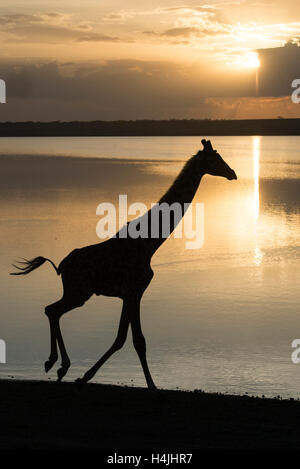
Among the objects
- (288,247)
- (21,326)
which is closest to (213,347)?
(21,326)

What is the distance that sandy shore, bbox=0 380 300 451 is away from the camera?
29.3ft

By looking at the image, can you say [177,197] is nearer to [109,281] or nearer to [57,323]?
[109,281]

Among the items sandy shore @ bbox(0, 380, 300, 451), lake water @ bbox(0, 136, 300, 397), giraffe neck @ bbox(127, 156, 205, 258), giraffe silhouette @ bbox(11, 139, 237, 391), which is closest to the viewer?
sandy shore @ bbox(0, 380, 300, 451)

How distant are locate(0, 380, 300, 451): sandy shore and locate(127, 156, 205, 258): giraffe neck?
71.0 inches

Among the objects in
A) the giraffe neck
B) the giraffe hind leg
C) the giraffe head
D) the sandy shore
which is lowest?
the sandy shore

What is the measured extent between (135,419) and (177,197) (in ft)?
9.07

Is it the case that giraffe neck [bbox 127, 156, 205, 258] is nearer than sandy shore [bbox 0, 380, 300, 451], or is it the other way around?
sandy shore [bbox 0, 380, 300, 451]

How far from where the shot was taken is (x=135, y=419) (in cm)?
988

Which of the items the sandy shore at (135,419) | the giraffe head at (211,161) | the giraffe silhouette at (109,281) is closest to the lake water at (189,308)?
the sandy shore at (135,419)

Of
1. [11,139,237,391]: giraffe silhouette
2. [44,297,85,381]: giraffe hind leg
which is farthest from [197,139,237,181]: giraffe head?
[44,297,85,381]: giraffe hind leg

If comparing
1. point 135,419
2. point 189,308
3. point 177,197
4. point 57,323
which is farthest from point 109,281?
point 189,308

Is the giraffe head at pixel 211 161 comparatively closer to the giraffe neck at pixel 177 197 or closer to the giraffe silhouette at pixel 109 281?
the giraffe neck at pixel 177 197

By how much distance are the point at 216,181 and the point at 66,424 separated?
72727mm

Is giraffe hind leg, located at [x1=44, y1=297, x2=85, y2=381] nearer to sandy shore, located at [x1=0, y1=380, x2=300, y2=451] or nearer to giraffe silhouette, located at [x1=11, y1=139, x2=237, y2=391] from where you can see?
giraffe silhouette, located at [x1=11, y1=139, x2=237, y2=391]
